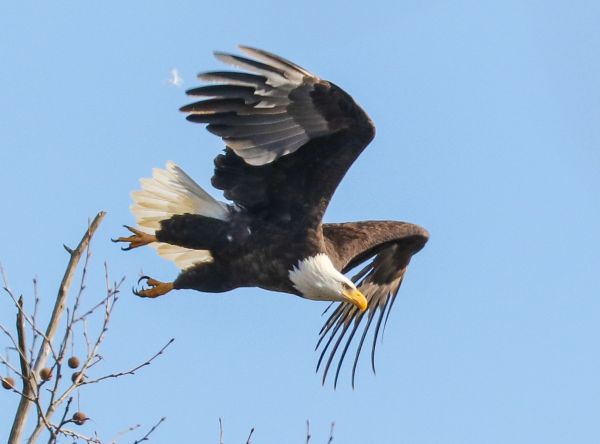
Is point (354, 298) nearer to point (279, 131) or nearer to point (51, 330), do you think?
point (279, 131)

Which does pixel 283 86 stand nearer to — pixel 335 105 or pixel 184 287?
pixel 335 105

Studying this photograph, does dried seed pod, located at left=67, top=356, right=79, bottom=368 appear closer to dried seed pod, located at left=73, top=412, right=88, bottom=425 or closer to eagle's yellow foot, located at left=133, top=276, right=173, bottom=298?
dried seed pod, located at left=73, top=412, right=88, bottom=425

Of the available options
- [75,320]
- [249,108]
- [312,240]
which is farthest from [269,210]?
[75,320]

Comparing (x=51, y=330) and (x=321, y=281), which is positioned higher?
(x=321, y=281)

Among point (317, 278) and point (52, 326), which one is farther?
point (317, 278)

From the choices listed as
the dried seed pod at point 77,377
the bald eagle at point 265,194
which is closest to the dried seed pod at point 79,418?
the dried seed pod at point 77,377

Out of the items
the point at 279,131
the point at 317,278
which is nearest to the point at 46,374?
the point at 279,131

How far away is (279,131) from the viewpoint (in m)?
6.22

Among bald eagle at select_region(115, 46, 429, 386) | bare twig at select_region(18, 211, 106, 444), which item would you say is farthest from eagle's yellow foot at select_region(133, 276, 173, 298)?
bare twig at select_region(18, 211, 106, 444)

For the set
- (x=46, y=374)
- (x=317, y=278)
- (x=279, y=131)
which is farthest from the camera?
(x=317, y=278)

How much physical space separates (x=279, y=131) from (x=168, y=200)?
3.33ft

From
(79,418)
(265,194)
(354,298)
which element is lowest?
(79,418)

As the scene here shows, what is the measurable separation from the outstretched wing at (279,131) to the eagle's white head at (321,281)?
0.27m

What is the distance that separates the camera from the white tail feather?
682 cm
